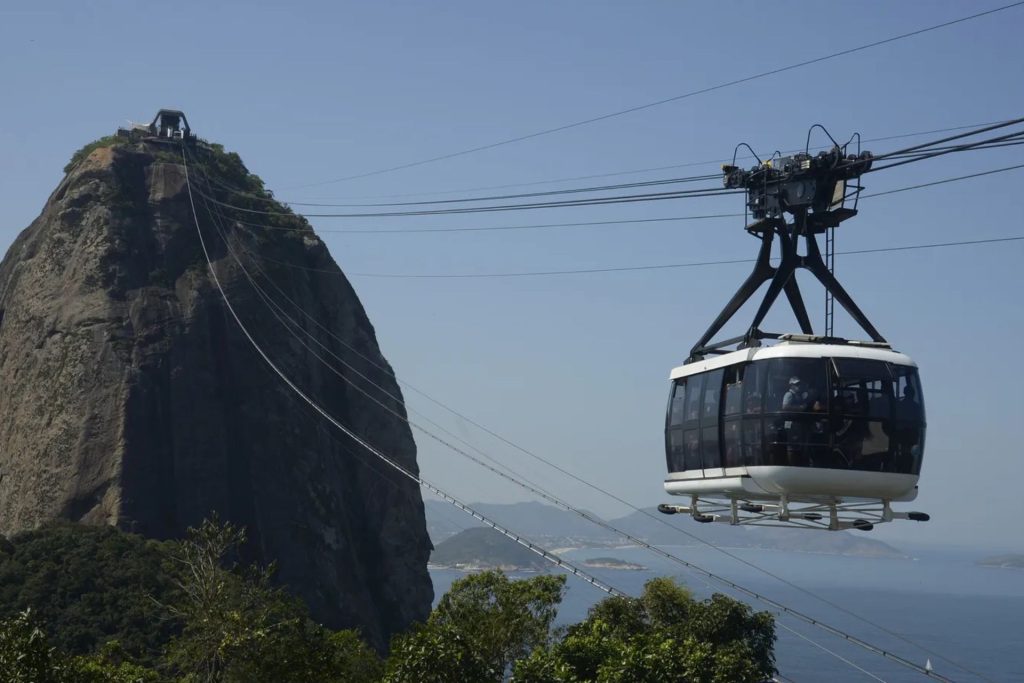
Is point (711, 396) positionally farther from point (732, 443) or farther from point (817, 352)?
point (817, 352)

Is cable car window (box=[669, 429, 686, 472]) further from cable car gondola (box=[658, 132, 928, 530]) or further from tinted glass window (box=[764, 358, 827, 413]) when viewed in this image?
tinted glass window (box=[764, 358, 827, 413])

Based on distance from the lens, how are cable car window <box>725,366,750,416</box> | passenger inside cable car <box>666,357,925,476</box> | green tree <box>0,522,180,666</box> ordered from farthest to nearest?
green tree <box>0,522,180,666</box> < cable car window <box>725,366,750,416</box> < passenger inside cable car <box>666,357,925,476</box>

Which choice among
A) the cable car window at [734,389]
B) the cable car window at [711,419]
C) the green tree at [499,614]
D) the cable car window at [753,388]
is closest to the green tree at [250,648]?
the green tree at [499,614]

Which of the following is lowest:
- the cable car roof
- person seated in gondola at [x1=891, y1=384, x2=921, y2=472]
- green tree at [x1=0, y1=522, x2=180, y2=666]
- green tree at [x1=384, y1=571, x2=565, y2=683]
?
green tree at [x1=0, y1=522, x2=180, y2=666]

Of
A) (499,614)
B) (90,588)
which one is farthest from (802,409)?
(90,588)

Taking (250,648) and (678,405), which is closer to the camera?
(678,405)

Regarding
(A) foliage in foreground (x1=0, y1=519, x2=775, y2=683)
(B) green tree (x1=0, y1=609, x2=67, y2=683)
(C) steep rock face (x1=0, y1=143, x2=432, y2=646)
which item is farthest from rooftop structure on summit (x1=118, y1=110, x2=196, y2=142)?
(B) green tree (x1=0, y1=609, x2=67, y2=683)

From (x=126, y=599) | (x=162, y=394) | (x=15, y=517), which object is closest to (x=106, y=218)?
(x=162, y=394)
